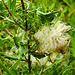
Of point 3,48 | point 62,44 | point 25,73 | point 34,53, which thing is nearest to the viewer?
point 62,44

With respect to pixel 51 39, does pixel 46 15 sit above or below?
above

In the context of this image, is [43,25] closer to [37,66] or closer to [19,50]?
→ [19,50]

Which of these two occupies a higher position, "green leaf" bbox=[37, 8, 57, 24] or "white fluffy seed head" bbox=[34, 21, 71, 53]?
"green leaf" bbox=[37, 8, 57, 24]

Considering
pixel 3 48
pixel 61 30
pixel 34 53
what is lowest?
pixel 3 48

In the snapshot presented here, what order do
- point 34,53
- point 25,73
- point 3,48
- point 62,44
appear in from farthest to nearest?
point 3,48 → point 25,73 → point 34,53 → point 62,44

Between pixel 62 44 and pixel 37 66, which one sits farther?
pixel 37 66

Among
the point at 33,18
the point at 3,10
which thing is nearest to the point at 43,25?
the point at 33,18

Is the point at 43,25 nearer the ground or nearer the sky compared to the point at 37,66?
nearer the sky

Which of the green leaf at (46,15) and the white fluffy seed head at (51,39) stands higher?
the green leaf at (46,15)
